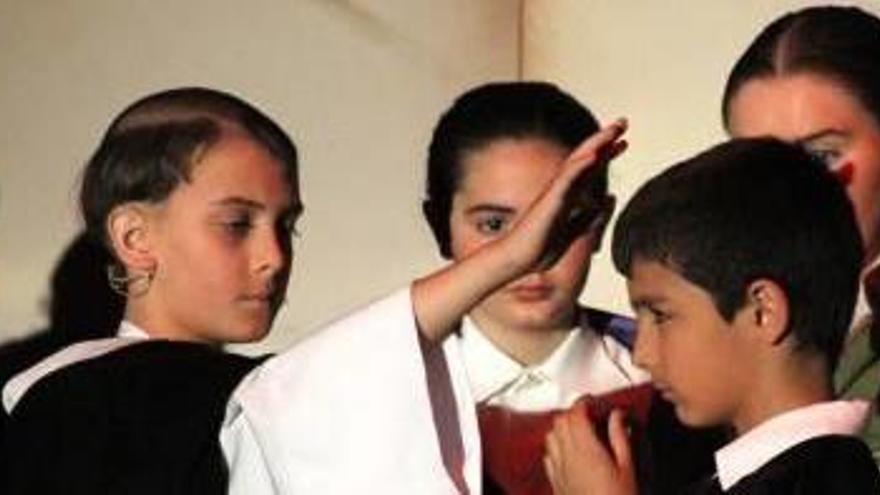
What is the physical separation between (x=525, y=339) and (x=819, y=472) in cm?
56

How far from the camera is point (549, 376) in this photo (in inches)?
68.2

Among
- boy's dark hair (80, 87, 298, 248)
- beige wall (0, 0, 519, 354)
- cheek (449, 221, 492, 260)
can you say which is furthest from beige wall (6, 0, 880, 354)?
boy's dark hair (80, 87, 298, 248)

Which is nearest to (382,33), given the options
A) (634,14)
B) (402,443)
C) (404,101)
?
(404,101)

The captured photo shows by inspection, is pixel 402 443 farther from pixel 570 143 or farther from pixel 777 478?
pixel 570 143

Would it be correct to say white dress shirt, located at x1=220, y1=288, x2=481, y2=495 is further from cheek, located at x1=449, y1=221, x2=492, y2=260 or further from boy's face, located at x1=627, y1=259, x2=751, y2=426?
cheek, located at x1=449, y1=221, x2=492, y2=260

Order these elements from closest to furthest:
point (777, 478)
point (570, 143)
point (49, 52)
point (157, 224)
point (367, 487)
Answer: point (777, 478) → point (367, 487) → point (157, 224) → point (570, 143) → point (49, 52)

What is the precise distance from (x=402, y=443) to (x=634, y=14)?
44.3 inches

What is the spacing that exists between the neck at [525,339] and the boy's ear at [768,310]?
431mm

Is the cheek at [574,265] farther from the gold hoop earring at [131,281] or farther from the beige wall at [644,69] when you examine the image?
the beige wall at [644,69]

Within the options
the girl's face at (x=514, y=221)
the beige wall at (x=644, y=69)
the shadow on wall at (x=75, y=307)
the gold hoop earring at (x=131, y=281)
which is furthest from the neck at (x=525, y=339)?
the shadow on wall at (x=75, y=307)

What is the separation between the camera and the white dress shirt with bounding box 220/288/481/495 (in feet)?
4.67

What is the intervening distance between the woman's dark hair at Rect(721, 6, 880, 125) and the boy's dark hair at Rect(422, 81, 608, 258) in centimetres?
24

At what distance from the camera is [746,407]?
1.34m

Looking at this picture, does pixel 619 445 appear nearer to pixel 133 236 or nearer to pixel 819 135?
pixel 819 135
